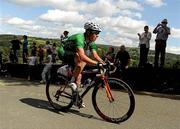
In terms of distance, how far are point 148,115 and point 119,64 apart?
6864 millimetres

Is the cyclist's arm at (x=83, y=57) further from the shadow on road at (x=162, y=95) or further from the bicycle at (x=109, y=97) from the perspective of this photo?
the shadow on road at (x=162, y=95)

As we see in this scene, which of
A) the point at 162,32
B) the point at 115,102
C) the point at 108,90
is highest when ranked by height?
the point at 162,32

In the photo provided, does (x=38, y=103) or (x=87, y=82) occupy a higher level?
(x=87, y=82)

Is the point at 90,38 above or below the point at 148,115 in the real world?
above

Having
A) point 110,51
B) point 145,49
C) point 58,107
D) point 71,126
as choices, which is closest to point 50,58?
point 110,51

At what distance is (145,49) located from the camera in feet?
56.7

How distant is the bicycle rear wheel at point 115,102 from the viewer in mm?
8398

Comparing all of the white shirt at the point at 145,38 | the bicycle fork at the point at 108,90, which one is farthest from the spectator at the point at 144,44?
the bicycle fork at the point at 108,90

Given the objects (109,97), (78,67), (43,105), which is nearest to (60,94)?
(43,105)

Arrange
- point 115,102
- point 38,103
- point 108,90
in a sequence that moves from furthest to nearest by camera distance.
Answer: point 38,103 → point 115,102 → point 108,90

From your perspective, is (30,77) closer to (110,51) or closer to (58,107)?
(110,51)

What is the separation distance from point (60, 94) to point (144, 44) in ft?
27.3

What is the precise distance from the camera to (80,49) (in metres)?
8.66

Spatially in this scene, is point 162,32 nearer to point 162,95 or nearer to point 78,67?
point 162,95
